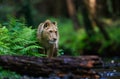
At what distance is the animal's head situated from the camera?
42.7 ft

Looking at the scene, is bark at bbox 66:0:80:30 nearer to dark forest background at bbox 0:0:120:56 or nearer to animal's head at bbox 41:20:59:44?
dark forest background at bbox 0:0:120:56

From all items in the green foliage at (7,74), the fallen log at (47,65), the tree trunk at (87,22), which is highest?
the tree trunk at (87,22)

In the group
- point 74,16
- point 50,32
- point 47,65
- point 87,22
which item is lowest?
point 47,65

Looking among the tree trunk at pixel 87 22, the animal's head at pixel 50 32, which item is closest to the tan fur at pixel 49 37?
the animal's head at pixel 50 32

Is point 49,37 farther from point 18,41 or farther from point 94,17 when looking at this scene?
point 94,17

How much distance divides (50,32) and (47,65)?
1953mm

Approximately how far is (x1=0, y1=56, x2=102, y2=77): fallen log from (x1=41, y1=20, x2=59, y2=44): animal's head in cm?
167

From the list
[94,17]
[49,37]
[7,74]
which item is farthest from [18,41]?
[94,17]

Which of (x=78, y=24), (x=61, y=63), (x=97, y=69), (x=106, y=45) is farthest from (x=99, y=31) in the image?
(x=61, y=63)

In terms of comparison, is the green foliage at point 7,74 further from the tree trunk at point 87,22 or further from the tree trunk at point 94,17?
the tree trunk at point 87,22

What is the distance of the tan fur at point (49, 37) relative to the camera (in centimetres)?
1304

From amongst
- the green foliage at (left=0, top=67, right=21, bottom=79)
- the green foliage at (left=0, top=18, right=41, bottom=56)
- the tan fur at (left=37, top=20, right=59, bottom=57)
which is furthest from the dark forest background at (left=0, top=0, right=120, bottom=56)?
the green foliage at (left=0, top=67, right=21, bottom=79)

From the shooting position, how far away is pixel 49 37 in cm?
1302

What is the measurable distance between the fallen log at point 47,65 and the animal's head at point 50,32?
1670 mm
